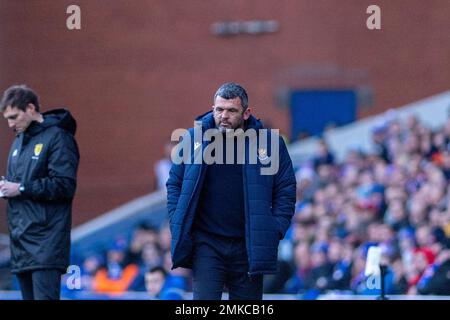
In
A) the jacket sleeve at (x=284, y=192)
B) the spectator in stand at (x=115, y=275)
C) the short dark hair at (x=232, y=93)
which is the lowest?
the spectator in stand at (x=115, y=275)

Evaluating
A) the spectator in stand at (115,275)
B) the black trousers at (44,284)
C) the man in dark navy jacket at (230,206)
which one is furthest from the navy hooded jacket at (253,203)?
the spectator in stand at (115,275)

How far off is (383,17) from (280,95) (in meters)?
1.52

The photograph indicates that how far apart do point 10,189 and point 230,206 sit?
4.61 ft

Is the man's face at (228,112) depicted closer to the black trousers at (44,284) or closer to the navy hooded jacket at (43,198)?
the navy hooded jacket at (43,198)

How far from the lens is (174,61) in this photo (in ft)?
48.3

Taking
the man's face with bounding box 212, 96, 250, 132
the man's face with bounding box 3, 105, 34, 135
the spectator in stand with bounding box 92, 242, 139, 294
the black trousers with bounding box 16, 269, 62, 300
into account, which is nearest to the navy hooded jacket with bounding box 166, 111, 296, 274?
the man's face with bounding box 212, 96, 250, 132

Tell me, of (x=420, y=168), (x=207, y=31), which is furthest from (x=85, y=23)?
(x=420, y=168)

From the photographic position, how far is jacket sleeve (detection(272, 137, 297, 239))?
666 centimetres

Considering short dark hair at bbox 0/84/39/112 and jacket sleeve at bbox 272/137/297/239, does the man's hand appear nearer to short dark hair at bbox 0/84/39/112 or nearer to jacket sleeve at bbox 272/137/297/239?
short dark hair at bbox 0/84/39/112

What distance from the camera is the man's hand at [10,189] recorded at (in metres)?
7.21

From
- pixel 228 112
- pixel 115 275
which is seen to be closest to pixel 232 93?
pixel 228 112

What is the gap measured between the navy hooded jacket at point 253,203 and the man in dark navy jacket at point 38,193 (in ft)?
2.93

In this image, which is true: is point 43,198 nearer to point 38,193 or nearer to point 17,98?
point 38,193

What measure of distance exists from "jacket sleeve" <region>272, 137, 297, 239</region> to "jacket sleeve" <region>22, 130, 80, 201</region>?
1.30m
